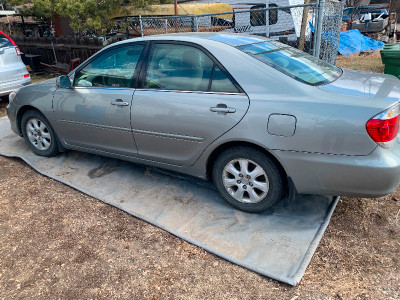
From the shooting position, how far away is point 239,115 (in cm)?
300

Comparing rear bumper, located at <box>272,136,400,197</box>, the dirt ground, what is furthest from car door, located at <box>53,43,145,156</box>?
rear bumper, located at <box>272,136,400,197</box>

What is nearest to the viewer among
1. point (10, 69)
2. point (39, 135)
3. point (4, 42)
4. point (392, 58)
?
point (39, 135)

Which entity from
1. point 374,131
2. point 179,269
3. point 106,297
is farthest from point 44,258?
point 374,131

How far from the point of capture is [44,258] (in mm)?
2848

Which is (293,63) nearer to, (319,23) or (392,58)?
(319,23)

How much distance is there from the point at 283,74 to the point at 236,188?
3.66ft

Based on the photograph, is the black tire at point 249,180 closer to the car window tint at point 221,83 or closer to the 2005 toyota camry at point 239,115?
the 2005 toyota camry at point 239,115

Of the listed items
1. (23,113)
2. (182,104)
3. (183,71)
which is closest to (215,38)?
(183,71)

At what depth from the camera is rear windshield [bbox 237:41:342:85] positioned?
3.07 metres

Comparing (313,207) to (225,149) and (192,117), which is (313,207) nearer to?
(225,149)

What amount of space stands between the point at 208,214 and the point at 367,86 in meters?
1.81

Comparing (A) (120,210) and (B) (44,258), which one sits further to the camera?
(A) (120,210)

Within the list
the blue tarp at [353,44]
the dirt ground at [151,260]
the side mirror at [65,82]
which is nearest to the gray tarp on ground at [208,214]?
the dirt ground at [151,260]

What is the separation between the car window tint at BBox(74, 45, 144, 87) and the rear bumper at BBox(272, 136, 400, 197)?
1.82m
